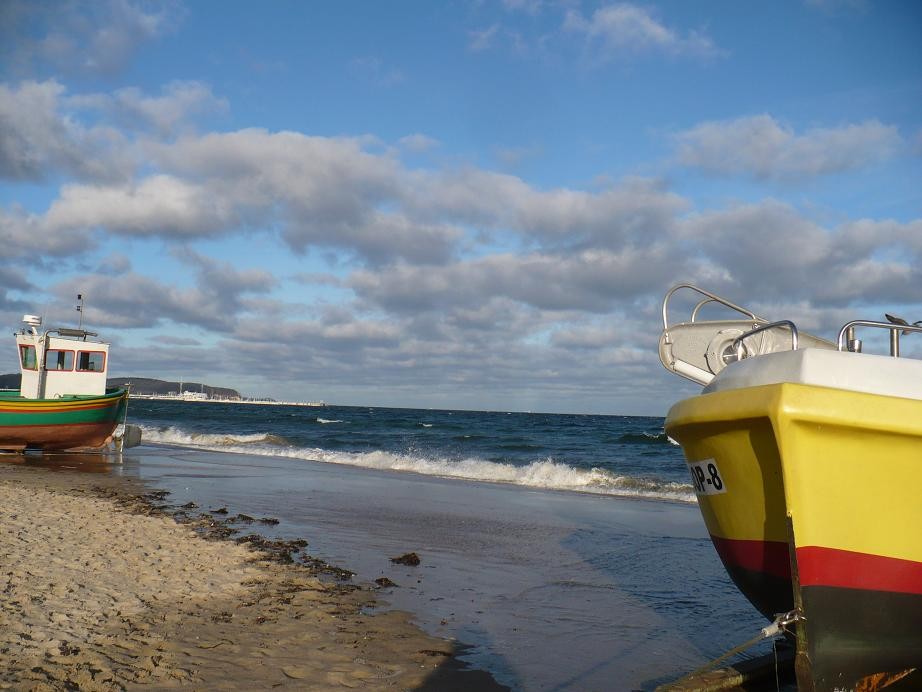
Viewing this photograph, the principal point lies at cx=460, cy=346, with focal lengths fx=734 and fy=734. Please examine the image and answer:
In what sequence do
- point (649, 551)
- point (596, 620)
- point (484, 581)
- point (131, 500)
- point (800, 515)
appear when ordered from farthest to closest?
point (131, 500)
point (649, 551)
point (484, 581)
point (596, 620)
point (800, 515)

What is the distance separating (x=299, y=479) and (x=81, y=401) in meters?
7.22

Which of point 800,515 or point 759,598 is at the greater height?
point 800,515

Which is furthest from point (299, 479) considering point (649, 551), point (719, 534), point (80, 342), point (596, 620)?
point (719, 534)

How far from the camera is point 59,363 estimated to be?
21484 mm

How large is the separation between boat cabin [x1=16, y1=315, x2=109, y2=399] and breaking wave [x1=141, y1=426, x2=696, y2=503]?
810cm

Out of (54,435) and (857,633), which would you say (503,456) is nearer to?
(54,435)

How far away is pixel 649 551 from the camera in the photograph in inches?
401

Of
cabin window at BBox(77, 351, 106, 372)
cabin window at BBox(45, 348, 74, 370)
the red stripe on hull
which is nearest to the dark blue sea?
the red stripe on hull

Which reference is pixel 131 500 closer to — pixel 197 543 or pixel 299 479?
pixel 197 543

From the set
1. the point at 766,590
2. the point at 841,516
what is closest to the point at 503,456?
the point at 766,590

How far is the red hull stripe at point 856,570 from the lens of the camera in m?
3.96

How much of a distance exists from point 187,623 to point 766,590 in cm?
409

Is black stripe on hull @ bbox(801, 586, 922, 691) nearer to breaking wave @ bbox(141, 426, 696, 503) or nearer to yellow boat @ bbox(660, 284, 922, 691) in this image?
yellow boat @ bbox(660, 284, 922, 691)

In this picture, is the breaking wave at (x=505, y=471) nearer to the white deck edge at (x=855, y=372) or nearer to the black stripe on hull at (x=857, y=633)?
the black stripe on hull at (x=857, y=633)
